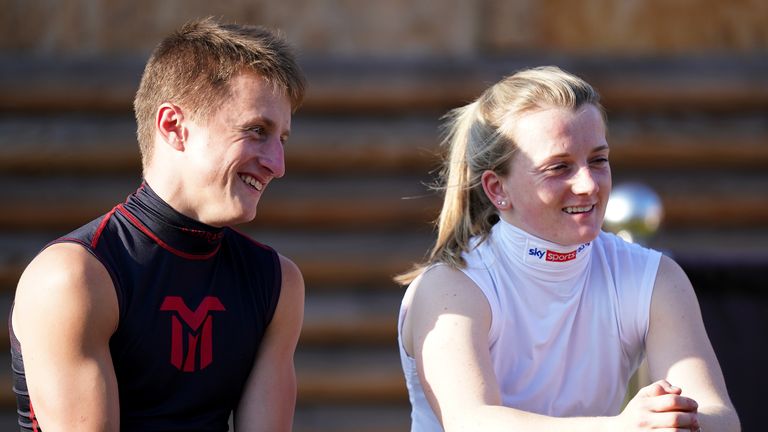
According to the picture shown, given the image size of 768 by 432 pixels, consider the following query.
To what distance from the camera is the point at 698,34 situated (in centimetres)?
503

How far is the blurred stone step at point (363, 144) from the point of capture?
4902 millimetres

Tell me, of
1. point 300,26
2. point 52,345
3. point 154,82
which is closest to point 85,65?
point 300,26

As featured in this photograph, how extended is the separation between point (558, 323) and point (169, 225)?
99 centimetres

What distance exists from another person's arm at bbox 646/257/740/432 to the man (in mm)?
926

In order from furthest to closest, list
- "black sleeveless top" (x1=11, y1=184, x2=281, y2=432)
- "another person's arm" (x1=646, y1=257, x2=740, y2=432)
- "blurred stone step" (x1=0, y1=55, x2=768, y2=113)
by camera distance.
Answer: "blurred stone step" (x1=0, y1=55, x2=768, y2=113) → "another person's arm" (x1=646, y1=257, x2=740, y2=432) → "black sleeveless top" (x1=11, y1=184, x2=281, y2=432)

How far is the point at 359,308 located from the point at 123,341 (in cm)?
253

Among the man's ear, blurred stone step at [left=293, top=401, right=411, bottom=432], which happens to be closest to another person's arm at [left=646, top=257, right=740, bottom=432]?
the man's ear

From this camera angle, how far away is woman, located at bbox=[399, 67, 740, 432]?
2.67m

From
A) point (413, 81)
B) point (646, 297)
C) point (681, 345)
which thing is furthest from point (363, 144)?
point (681, 345)

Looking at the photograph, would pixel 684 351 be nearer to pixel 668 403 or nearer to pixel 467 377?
pixel 668 403

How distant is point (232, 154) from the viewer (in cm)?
253

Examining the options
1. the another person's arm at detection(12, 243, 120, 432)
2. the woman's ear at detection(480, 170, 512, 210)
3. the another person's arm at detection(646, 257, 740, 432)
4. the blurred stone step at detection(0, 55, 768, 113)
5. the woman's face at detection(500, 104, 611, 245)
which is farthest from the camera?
the blurred stone step at detection(0, 55, 768, 113)

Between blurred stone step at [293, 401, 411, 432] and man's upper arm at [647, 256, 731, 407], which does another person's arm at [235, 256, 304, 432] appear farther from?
blurred stone step at [293, 401, 411, 432]

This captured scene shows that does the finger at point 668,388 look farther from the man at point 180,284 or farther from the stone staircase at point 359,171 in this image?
the stone staircase at point 359,171
